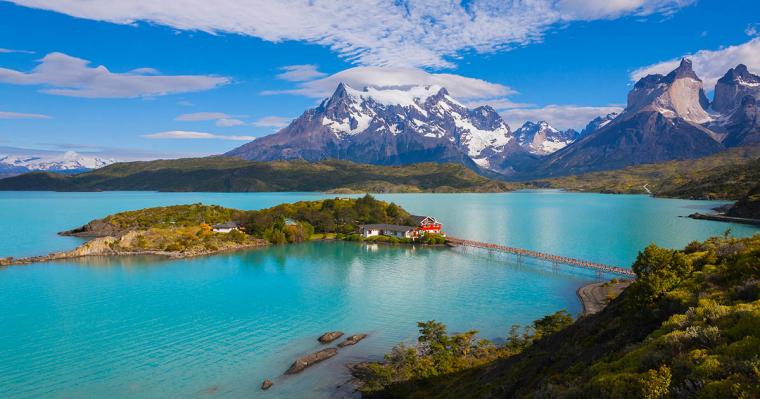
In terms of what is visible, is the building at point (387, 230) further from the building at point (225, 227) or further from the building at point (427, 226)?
the building at point (225, 227)

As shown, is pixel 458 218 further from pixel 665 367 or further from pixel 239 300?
pixel 665 367

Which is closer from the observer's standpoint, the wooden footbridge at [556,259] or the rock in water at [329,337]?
the rock in water at [329,337]

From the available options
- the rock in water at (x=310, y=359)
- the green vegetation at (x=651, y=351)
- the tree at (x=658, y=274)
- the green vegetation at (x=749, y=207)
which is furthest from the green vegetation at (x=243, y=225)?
the green vegetation at (x=749, y=207)

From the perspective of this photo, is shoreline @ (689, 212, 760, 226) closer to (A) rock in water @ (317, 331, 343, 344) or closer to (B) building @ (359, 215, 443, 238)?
(B) building @ (359, 215, 443, 238)

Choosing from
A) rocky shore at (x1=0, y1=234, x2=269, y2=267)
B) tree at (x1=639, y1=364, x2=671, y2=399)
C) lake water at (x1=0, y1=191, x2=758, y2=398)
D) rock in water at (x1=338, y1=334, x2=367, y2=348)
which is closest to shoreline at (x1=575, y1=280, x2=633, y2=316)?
lake water at (x1=0, y1=191, x2=758, y2=398)

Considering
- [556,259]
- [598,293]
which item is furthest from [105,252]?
[598,293]

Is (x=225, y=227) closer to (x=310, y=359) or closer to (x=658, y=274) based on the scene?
(x=310, y=359)

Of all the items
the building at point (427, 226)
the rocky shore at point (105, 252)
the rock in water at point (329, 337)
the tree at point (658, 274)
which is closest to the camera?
the tree at point (658, 274)

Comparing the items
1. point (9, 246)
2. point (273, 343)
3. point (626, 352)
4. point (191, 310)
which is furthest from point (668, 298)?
point (9, 246)
